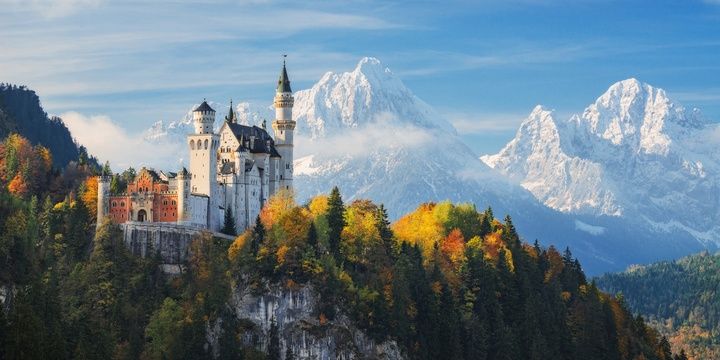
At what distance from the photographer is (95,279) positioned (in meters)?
177

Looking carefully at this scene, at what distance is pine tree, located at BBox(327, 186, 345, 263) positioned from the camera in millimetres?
187625

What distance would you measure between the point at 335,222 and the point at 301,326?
1712cm

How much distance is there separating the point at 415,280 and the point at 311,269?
621 inches

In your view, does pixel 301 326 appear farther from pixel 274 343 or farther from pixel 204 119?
pixel 204 119

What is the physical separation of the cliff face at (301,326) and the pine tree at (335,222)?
9.07 meters

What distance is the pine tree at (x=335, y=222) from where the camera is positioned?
18762 centimetres

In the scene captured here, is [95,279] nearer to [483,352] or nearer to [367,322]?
[367,322]

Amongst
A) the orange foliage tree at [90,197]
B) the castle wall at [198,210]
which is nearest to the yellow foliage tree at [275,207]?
the castle wall at [198,210]

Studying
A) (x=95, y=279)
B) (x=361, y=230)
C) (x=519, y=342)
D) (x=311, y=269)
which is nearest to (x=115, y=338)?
(x=95, y=279)

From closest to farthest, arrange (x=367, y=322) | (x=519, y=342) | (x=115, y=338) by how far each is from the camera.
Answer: (x=115, y=338)
(x=367, y=322)
(x=519, y=342)

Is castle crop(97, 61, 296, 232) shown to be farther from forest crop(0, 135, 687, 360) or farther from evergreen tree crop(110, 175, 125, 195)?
forest crop(0, 135, 687, 360)

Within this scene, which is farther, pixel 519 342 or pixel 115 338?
pixel 519 342

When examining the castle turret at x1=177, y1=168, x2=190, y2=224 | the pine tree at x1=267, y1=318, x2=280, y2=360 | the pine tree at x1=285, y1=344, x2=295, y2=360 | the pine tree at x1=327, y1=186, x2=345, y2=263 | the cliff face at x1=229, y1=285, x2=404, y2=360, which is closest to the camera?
the pine tree at x1=267, y1=318, x2=280, y2=360

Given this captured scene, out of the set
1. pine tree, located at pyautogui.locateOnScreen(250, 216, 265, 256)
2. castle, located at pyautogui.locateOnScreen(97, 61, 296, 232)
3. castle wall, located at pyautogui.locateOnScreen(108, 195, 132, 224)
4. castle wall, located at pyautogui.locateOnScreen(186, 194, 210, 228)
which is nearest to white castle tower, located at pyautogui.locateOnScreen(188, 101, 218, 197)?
castle, located at pyautogui.locateOnScreen(97, 61, 296, 232)
